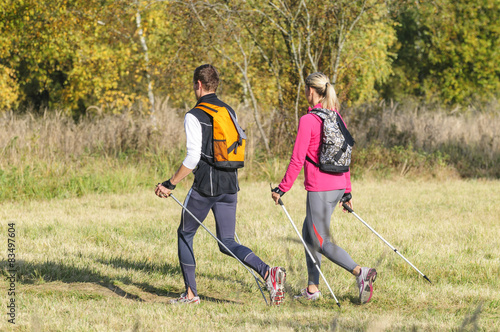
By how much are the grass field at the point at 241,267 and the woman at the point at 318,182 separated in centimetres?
39

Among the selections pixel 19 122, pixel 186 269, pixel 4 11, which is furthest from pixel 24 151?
pixel 186 269

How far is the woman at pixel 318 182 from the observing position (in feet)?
16.2

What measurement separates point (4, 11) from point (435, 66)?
88.8 feet

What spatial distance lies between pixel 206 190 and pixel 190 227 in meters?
0.39

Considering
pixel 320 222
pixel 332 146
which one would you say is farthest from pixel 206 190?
pixel 332 146

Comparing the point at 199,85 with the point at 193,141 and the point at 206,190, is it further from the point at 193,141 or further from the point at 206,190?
the point at 206,190

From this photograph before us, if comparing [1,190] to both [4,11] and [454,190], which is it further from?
[454,190]

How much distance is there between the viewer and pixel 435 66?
35.9m

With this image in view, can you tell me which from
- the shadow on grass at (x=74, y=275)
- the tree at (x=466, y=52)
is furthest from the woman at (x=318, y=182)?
the tree at (x=466, y=52)

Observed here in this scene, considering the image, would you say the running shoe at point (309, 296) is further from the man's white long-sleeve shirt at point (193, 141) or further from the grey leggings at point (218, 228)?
the man's white long-sleeve shirt at point (193, 141)

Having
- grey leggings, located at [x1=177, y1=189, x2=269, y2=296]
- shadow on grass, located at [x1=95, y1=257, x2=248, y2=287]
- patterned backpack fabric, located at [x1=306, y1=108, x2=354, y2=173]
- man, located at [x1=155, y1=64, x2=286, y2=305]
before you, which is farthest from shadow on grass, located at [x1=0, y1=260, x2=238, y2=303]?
patterned backpack fabric, located at [x1=306, y1=108, x2=354, y2=173]

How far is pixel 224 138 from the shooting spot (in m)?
4.82

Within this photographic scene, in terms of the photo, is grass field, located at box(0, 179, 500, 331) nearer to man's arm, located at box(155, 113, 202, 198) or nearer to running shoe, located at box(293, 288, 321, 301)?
running shoe, located at box(293, 288, 321, 301)

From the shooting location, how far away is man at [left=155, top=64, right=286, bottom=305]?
4773mm
